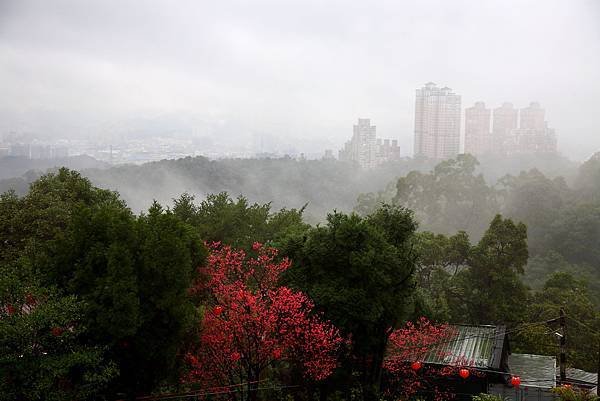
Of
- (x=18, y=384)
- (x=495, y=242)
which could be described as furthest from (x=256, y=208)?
(x=18, y=384)

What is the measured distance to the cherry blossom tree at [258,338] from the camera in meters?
8.39

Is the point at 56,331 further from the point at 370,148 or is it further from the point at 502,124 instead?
the point at 370,148

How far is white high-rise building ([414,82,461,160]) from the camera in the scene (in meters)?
42.4

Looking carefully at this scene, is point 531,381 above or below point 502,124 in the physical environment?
below

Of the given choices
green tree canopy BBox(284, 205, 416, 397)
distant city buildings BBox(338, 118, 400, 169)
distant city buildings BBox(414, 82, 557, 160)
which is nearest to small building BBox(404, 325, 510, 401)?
green tree canopy BBox(284, 205, 416, 397)

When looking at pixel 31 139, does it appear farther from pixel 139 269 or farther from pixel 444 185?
pixel 139 269

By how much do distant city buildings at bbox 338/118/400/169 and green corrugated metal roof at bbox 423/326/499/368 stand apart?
40287 mm

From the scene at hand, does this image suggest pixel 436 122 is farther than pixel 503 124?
Yes

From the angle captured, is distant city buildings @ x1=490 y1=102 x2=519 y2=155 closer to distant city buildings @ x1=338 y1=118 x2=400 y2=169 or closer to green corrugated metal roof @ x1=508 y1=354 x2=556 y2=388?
distant city buildings @ x1=338 y1=118 x2=400 y2=169

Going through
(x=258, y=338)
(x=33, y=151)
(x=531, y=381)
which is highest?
(x=33, y=151)

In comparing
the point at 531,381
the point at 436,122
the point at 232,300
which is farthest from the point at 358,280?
the point at 436,122

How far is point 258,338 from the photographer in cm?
838

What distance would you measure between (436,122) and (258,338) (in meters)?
39.8

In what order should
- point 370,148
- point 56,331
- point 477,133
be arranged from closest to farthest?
point 56,331 < point 477,133 < point 370,148
